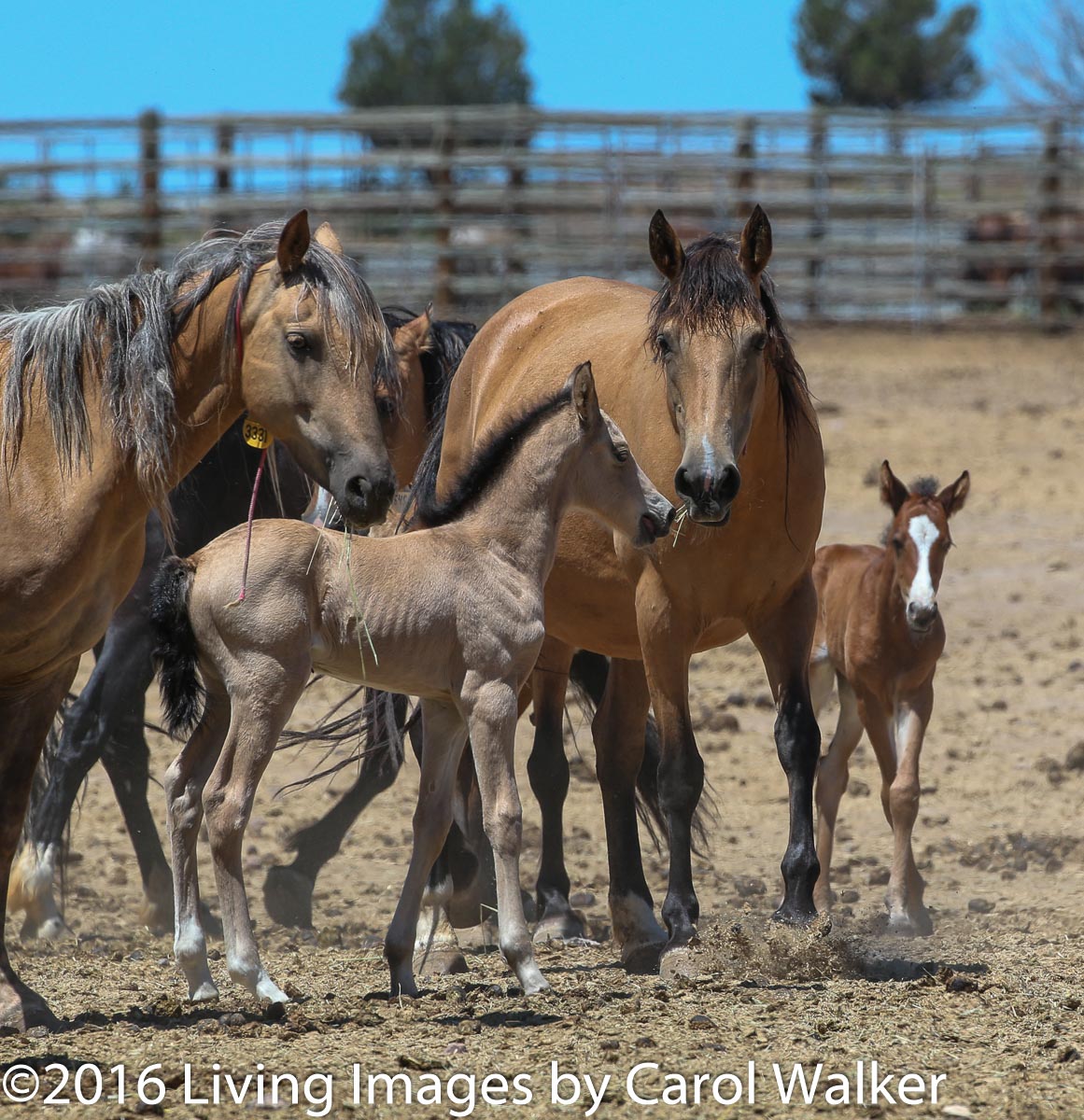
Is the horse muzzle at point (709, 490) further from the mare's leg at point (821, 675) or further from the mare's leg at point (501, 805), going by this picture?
the mare's leg at point (821, 675)

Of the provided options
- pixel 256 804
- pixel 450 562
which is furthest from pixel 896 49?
pixel 450 562

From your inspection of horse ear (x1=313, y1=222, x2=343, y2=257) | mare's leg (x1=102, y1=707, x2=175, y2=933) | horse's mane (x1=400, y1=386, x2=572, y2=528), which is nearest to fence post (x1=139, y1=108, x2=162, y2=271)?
mare's leg (x1=102, y1=707, x2=175, y2=933)

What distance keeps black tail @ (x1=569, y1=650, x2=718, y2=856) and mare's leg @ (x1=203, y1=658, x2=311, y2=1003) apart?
2.09 m

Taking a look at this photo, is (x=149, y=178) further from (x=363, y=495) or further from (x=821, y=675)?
(x=363, y=495)

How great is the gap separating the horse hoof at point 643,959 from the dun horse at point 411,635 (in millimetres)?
789

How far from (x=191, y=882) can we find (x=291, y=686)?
1.87ft

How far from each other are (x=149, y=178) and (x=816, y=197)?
751cm

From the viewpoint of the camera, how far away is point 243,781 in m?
4.14

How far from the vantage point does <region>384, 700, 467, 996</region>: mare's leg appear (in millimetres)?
4473

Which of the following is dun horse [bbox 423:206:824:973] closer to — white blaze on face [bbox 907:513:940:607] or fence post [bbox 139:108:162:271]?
white blaze on face [bbox 907:513:940:607]

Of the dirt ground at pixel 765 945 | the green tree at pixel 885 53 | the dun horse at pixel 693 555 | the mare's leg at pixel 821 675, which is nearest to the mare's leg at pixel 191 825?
the dirt ground at pixel 765 945

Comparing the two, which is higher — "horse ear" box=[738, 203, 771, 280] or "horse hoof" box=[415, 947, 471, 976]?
"horse ear" box=[738, 203, 771, 280]

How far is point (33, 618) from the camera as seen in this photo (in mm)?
4012

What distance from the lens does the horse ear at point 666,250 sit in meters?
5.11
